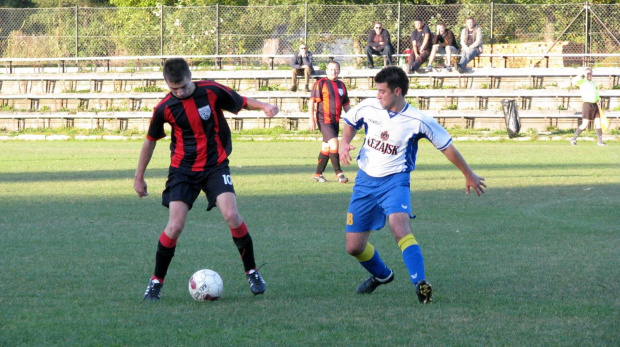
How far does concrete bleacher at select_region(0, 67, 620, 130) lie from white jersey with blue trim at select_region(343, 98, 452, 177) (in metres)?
20.9

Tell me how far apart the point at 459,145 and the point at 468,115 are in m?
3.45

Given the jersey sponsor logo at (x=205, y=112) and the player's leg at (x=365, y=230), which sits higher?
the jersey sponsor logo at (x=205, y=112)

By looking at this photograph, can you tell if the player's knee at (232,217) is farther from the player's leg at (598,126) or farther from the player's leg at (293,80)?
the player's leg at (293,80)

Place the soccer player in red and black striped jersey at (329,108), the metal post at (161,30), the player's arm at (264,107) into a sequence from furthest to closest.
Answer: the metal post at (161,30) → the soccer player in red and black striped jersey at (329,108) → the player's arm at (264,107)

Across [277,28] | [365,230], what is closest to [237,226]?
[365,230]

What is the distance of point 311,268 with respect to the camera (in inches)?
263

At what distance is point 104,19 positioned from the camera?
30641 millimetres

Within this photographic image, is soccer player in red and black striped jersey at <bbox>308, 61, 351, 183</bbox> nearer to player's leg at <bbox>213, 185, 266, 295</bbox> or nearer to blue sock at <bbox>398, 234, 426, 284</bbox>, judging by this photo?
player's leg at <bbox>213, 185, 266, 295</bbox>

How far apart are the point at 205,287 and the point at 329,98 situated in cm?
833

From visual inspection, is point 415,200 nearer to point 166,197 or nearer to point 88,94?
point 166,197

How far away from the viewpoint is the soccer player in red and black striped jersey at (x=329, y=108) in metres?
13.3

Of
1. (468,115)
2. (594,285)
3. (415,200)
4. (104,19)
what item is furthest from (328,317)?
(104,19)

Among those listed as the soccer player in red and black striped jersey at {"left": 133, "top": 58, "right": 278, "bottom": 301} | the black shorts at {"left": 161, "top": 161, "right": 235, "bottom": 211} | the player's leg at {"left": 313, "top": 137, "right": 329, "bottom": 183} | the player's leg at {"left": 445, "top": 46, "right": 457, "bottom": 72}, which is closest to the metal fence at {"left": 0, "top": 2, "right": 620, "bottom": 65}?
the player's leg at {"left": 445, "top": 46, "right": 457, "bottom": 72}

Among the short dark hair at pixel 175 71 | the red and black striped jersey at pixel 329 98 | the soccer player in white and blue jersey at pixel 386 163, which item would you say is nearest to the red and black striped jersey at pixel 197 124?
the short dark hair at pixel 175 71
